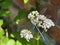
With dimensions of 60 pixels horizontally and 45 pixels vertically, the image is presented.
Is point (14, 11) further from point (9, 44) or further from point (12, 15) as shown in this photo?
point (9, 44)

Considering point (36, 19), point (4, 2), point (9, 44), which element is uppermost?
point (4, 2)

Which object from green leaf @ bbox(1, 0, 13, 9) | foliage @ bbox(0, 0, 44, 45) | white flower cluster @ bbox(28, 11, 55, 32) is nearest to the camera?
white flower cluster @ bbox(28, 11, 55, 32)

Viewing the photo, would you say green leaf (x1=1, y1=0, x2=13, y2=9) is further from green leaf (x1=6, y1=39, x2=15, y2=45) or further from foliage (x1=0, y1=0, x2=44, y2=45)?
green leaf (x1=6, y1=39, x2=15, y2=45)

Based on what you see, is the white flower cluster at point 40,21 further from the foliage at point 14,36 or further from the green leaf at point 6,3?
the green leaf at point 6,3

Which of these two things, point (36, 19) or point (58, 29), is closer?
point (36, 19)

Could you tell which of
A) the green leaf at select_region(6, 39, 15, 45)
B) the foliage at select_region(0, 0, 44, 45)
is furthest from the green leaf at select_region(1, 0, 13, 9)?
the green leaf at select_region(6, 39, 15, 45)

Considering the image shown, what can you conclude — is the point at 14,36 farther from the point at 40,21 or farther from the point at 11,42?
the point at 40,21

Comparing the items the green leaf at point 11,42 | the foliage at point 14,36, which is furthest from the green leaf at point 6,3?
the green leaf at point 11,42

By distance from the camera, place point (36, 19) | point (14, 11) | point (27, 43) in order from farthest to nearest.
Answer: point (14, 11)
point (27, 43)
point (36, 19)

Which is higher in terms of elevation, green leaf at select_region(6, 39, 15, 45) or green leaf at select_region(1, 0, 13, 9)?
green leaf at select_region(1, 0, 13, 9)

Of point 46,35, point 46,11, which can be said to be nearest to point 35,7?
point 46,11

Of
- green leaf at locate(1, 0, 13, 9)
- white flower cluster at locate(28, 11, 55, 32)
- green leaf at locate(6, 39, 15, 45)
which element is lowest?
green leaf at locate(6, 39, 15, 45)
